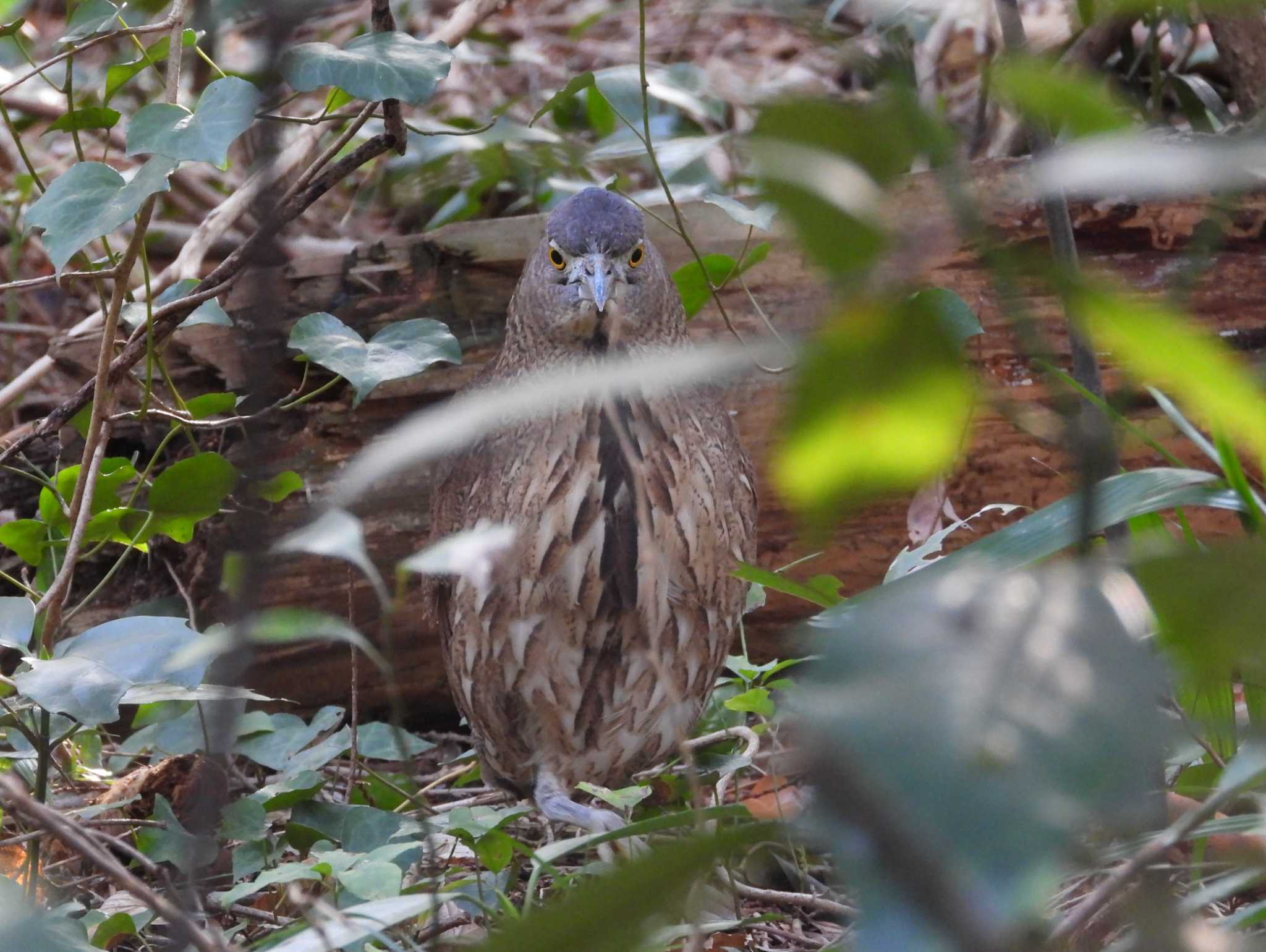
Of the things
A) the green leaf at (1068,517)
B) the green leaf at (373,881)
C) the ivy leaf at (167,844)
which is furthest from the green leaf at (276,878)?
the green leaf at (1068,517)

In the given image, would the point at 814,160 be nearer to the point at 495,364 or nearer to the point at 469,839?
the point at 469,839

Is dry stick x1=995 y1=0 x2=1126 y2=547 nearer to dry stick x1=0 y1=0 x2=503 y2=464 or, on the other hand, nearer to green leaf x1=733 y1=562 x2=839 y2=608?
green leaf x1=733 y1=562 x2=839 y2=608

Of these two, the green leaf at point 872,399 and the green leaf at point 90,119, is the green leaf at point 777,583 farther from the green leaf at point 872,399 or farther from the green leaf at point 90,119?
the green leaf at point 90,119

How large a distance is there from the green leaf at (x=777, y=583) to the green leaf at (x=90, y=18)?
176cm

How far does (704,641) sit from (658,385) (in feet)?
7.96

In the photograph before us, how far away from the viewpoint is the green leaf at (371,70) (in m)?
2.26

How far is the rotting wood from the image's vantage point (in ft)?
11.2

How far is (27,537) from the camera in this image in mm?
2830

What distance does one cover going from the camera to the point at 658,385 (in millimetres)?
711

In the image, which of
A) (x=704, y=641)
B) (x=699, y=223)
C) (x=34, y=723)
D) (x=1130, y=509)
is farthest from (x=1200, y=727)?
(x=699, y=223)

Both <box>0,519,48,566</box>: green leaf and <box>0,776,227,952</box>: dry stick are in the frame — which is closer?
<box>0,776,227,952</box>: dry stick

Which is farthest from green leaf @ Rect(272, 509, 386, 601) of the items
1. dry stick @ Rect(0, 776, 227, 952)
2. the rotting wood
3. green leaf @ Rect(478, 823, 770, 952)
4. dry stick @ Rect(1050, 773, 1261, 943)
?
the rotting wood

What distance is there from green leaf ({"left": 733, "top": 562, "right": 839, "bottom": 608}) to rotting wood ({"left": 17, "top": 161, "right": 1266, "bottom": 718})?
1082 millimetres

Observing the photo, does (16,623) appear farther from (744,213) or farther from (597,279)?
(744,213)
